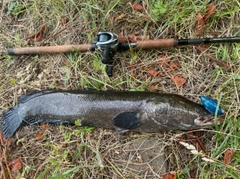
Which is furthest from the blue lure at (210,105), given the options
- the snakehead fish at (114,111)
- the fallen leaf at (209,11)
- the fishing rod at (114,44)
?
the fallen leaf at (209,11)

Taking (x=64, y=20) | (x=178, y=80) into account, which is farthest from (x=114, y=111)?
(x=64, y=20)

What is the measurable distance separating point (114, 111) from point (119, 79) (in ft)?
1.59

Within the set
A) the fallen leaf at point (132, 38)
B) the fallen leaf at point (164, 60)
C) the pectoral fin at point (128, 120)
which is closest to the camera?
the pectoral fin at point (128, 120)

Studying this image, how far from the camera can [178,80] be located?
3430mm

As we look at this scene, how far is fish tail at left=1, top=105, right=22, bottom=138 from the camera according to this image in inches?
144

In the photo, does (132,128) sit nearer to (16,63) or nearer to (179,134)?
(179,134)

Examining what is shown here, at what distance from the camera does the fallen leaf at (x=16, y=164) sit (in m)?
3.56

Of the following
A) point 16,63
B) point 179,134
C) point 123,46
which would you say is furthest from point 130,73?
point 16,63

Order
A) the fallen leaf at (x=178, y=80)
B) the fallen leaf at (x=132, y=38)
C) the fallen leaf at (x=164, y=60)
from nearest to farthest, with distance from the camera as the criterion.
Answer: the fallen leaf at (x=178, y=80) < the fallen leaf at (x=164, y=60) < the fallen leaf at (x=132, y=38)

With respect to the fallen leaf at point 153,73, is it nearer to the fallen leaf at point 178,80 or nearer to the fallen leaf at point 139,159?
the fallen leaf at point 178,80

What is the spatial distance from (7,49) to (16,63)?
0.21 meters

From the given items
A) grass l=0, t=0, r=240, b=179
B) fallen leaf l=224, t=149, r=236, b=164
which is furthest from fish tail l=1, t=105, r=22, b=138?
fallen leaf l=224, t=149, r=236, b=164

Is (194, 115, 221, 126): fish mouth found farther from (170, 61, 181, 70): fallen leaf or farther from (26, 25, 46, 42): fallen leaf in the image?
(26, 25, 46, 42): fallen leaf

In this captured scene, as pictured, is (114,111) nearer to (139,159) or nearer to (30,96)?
(139,159)
